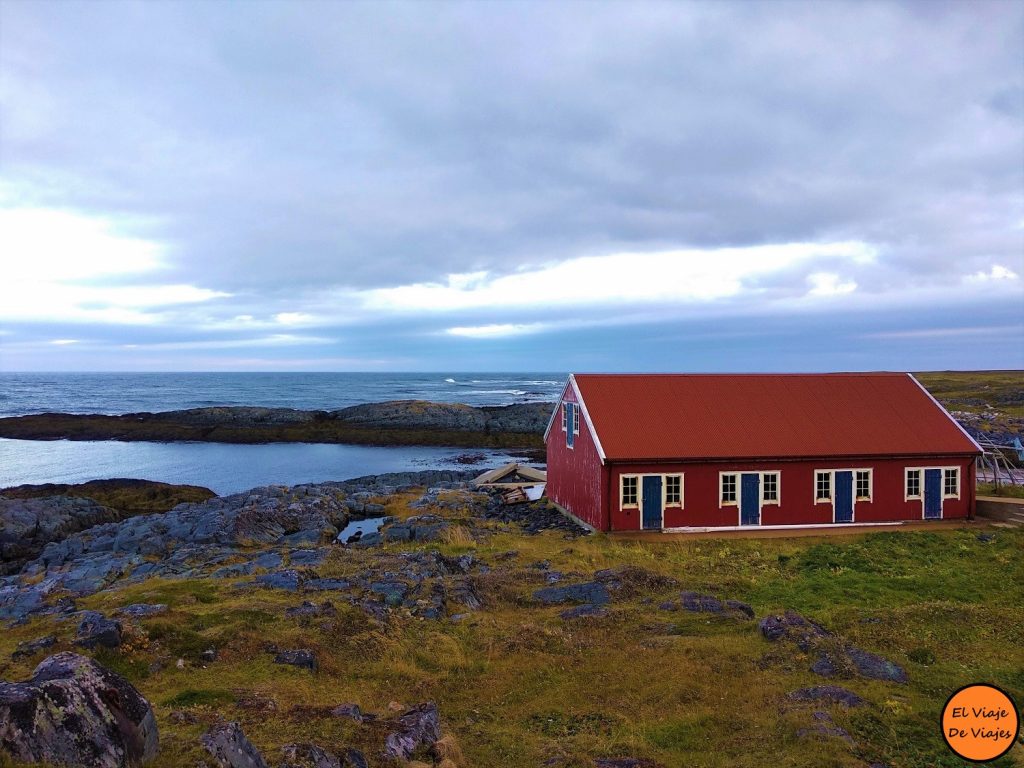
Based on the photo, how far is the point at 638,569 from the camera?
18.2 m

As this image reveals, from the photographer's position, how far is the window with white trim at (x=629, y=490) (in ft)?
81.7

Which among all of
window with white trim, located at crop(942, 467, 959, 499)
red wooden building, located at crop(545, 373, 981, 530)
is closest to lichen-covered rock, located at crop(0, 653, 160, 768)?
red wooden building, located at crop(545, 373, 981, 530)

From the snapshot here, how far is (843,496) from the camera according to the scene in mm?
25891

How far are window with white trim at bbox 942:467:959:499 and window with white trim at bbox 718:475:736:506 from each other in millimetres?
8755

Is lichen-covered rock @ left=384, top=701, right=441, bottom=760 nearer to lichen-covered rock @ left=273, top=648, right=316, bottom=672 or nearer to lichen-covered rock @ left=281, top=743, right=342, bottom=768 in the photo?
lichen-covered rock @ left=281, top=743, right=342, bottom=768

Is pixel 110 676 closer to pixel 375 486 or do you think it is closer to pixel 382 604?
pixel 382 604

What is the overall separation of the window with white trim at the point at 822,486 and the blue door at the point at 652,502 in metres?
6.14

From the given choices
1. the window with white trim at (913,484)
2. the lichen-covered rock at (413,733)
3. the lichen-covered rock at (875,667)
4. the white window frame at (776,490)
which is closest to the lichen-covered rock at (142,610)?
the lichen-covered rock at (413,733)


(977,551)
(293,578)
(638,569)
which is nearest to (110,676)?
(293,578)

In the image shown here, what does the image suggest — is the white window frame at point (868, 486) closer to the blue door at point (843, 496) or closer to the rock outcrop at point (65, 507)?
the blue door at point (843, 496)

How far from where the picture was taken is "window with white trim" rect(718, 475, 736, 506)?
25.3 metres

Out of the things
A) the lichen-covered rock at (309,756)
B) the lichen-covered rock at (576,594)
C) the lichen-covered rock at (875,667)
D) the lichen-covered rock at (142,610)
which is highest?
the lichen-covered rock at (309,756)

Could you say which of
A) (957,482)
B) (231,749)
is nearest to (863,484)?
(957,482)

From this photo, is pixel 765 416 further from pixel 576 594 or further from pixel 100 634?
pixel 100 634
